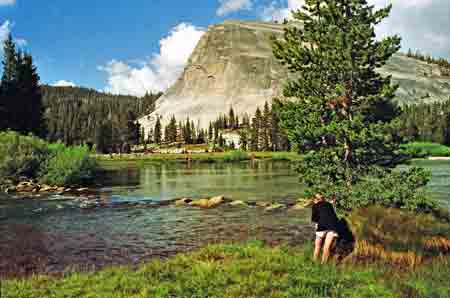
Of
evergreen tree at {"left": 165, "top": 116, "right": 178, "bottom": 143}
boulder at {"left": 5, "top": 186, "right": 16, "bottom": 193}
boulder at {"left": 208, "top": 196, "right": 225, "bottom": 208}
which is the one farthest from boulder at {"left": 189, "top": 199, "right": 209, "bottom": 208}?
evergreen tree at {"left": 165, "top": 116, "right": 178, "bottom": 143}

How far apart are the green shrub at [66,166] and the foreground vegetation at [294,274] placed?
3645cm

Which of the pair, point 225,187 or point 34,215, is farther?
point 225,187

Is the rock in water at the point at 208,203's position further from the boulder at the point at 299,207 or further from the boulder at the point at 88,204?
the boulder at the point at 88,204

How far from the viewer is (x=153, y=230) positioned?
2298cm

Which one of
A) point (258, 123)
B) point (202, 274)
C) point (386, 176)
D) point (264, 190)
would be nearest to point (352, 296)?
point (202, 274)

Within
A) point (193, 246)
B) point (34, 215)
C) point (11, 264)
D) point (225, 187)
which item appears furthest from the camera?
point (225, 187)

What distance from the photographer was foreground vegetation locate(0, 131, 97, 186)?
151ft

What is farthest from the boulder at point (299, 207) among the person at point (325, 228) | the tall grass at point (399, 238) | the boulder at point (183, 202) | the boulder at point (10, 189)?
the boulder at point (10, 189)

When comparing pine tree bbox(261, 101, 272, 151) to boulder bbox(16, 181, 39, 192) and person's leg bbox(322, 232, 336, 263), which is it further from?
person's leg bbox(322, 232, 336, 263)

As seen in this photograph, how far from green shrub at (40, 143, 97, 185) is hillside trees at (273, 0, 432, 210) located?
32.1 metres

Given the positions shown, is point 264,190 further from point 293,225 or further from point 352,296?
point 352,296

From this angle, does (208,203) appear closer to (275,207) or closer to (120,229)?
(275,207)

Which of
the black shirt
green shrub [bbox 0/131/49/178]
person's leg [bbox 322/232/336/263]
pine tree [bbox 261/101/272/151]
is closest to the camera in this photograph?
person's leg [bbox 322/232/336/263]

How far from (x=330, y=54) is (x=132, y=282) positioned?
14305mm
